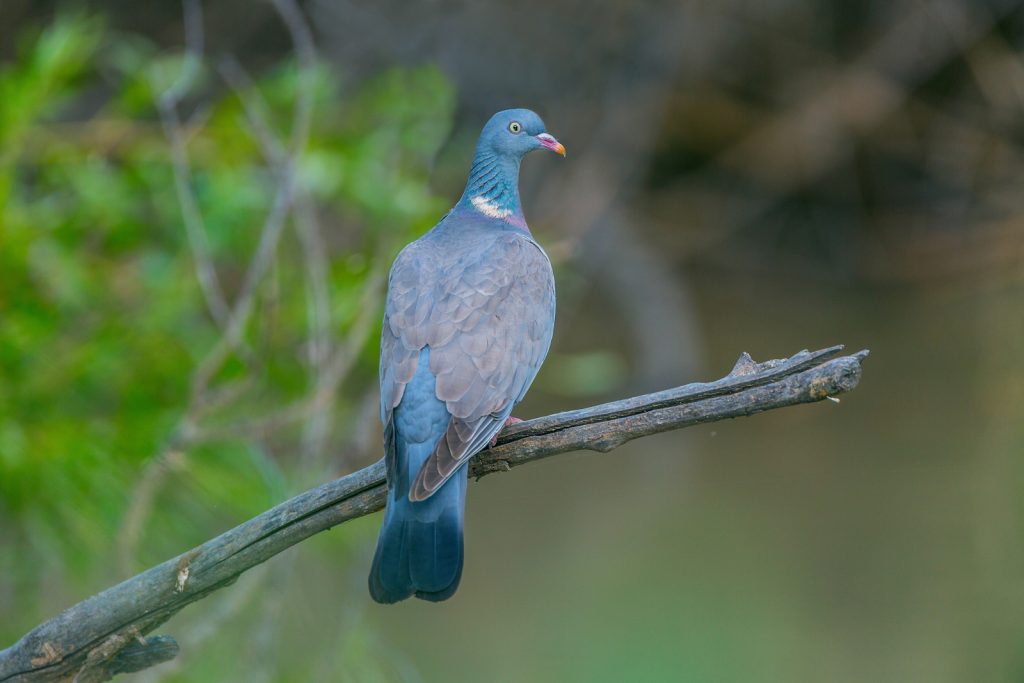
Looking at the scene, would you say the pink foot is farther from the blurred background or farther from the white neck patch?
the blurred background

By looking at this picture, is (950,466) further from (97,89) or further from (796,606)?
(97,89)

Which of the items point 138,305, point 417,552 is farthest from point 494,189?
point 138,305

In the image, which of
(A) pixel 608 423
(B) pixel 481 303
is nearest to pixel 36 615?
(B) pixel 481 303

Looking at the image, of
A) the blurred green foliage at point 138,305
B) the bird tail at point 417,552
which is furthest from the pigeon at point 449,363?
the blurred green foliage at point 138,305

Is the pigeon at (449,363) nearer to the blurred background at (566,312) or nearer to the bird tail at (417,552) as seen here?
the bird tail at (417,552)

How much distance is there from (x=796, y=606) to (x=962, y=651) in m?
0.65

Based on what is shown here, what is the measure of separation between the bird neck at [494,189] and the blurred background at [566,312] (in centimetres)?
48

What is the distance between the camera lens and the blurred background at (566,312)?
388cm

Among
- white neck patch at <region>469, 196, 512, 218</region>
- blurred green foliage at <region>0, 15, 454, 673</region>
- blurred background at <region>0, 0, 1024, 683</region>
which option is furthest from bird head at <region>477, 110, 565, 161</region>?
blurred green foliage at <region>0, 15, 454, 673</region>

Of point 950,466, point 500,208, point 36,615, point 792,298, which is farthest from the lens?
point 792,298

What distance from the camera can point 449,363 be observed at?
7.63ft

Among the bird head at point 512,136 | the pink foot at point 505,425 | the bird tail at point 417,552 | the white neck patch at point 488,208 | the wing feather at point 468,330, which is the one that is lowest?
the bird tail at point 417,552

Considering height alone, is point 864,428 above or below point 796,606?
above

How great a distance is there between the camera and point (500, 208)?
2.89m
